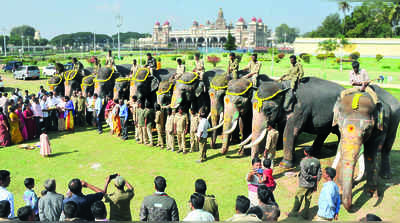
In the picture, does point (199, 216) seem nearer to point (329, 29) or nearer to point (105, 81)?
point (105, 81)

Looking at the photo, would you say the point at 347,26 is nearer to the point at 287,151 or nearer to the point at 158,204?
the point at 287,151

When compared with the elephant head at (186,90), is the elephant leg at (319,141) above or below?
below

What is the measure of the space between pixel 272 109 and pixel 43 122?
888 cm

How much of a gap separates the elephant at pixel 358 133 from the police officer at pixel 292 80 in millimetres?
1956

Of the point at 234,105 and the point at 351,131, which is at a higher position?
the point at 234,105

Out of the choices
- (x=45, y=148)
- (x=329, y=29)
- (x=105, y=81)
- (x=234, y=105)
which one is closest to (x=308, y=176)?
(x=234, y=105)

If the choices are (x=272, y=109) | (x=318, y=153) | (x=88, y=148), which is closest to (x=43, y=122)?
(x=88, y=148)

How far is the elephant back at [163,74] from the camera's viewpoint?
1443cm

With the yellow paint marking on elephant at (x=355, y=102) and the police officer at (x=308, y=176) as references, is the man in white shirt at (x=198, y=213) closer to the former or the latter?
the police officer at (x=308, y=176)

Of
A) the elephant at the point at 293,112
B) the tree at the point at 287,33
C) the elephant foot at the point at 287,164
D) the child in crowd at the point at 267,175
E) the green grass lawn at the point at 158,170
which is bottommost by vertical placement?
the green grass lawn at the point at 158,170

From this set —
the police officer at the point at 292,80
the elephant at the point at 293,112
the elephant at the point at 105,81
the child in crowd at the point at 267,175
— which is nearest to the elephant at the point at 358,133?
the child in crowd at the point at 267,175

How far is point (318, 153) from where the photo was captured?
34.1ft

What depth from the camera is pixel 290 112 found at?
30.5ft

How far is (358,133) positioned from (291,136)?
2637mm
